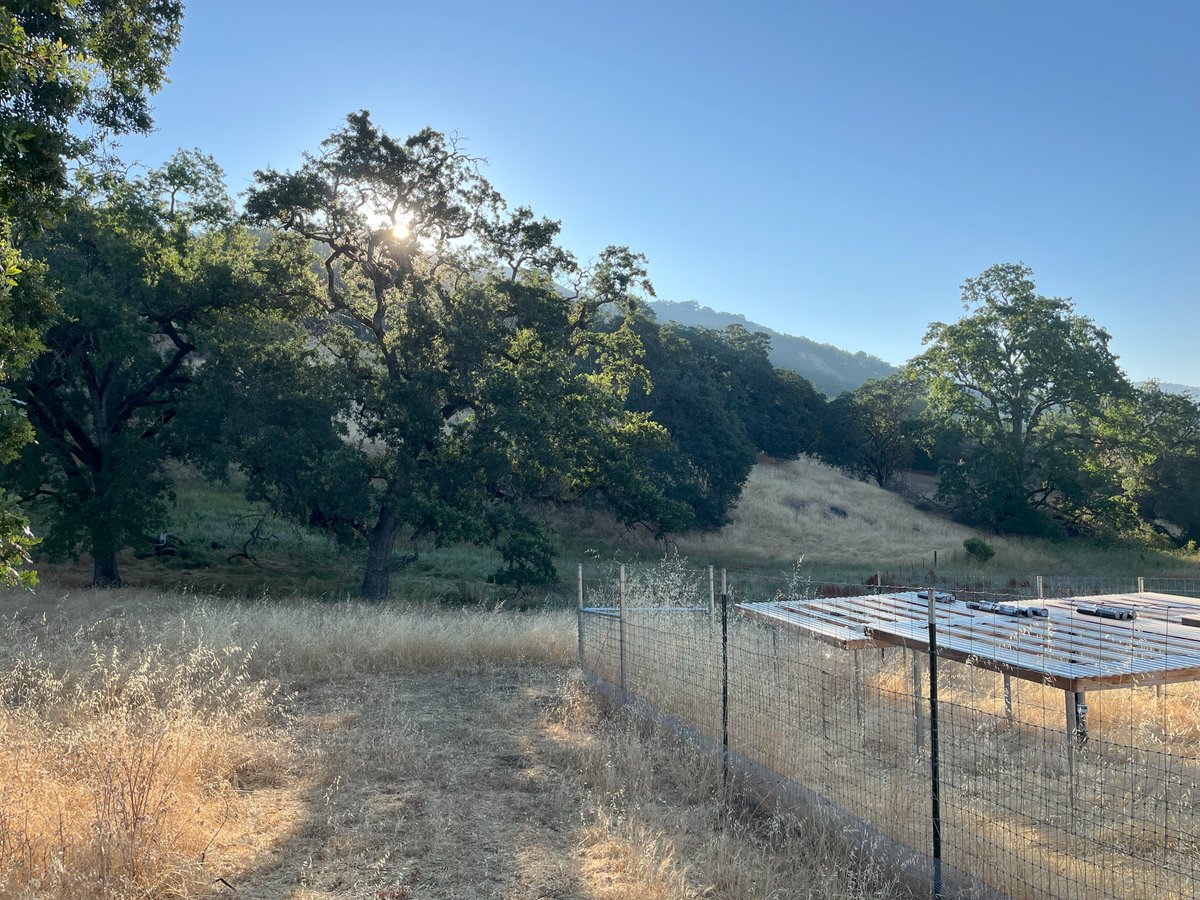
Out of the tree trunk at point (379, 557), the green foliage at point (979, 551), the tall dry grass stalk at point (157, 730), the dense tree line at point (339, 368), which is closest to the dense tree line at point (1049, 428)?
the green foliage at point (979, 551)

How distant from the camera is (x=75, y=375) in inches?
728

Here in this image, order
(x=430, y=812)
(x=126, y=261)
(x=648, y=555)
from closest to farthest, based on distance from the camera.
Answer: (x=430, y=812)
(x=126, y=261)
(x=648, y=555)

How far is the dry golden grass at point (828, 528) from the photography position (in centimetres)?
3328

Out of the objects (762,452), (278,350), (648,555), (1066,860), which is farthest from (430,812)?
(762,452)

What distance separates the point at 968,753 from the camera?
6574mm

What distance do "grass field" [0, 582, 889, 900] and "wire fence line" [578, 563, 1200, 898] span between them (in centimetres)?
42

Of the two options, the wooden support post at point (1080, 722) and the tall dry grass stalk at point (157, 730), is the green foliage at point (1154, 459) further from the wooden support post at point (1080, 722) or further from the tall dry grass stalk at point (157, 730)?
the wooden support post at point (1080, 722)

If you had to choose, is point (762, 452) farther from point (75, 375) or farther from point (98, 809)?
point (98, 809)

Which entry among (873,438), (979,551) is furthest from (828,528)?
(873,438)

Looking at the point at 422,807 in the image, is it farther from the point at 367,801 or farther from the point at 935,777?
the point at 935,777

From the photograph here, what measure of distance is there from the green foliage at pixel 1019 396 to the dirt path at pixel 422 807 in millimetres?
36945

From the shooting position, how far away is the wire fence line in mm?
4547

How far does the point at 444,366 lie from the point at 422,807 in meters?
14.1

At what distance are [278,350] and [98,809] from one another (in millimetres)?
15418
